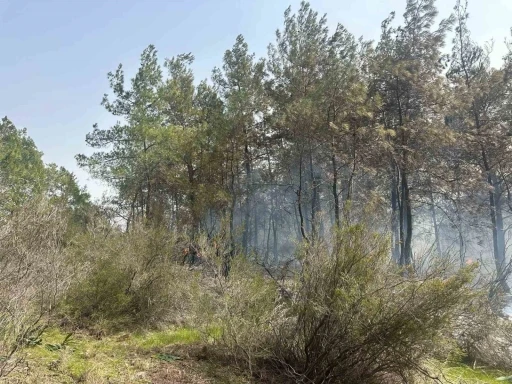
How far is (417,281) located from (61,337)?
5.87 metres

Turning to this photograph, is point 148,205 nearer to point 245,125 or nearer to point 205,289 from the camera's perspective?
point 245,125

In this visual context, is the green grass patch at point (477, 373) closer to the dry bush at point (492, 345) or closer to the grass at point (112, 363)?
the dry bush at point (492, 345)

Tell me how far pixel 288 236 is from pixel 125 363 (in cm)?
760

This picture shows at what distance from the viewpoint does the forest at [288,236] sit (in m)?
4.68

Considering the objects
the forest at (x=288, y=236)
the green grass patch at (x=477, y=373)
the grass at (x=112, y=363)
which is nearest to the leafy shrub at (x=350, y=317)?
the forest at (x=288, y=236)

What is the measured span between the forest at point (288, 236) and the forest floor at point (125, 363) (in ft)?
0.13

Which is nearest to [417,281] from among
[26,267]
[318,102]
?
[26,267]

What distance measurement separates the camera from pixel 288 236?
12.4 metres

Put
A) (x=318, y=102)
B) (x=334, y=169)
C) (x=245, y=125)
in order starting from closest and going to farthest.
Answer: (x=318, y=102)
(x=334, y=169)
(x=245, y=125)

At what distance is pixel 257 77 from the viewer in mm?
16891

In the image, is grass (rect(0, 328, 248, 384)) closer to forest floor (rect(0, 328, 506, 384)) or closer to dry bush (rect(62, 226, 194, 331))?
forest floor (rect(0, 328, 506, 384))

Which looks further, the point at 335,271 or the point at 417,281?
the point at 335,271

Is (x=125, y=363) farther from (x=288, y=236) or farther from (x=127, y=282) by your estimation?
Result: (x=288, y=236)

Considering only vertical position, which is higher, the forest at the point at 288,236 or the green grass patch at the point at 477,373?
the forest at the point at 288,236
